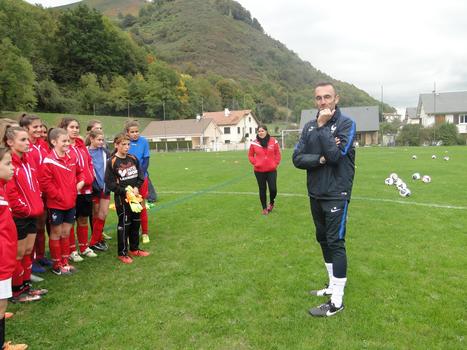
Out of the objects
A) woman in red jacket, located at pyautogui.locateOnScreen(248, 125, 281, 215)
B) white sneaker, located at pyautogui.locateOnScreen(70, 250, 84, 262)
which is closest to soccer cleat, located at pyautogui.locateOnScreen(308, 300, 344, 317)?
white sneaker, located at pyautogui.locateOnScreen(70, 250, 84, 262)

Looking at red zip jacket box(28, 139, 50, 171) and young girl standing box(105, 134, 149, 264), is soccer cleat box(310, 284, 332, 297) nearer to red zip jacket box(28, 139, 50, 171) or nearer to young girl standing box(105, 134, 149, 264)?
young girl standing box(105, 134, 149, 264)

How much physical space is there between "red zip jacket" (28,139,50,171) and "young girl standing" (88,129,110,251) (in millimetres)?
1156

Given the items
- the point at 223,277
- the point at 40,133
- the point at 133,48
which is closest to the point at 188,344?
the point at 223,277

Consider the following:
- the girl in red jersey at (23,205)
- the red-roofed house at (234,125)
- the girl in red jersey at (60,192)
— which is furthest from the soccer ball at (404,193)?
the red-roofed house at (234,125)

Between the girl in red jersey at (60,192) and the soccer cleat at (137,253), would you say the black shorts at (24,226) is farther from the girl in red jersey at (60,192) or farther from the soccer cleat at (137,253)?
the soccer cleat at (137,253)

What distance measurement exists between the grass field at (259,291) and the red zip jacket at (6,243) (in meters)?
0.85

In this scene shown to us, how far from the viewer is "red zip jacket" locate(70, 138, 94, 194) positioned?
19.4 feet

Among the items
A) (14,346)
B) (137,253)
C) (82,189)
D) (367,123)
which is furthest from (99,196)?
(367,123)

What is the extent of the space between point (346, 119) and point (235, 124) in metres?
75.0

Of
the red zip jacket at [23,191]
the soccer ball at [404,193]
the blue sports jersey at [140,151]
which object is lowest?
the soccer ball at [404,193]

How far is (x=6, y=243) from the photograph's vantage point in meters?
3.32

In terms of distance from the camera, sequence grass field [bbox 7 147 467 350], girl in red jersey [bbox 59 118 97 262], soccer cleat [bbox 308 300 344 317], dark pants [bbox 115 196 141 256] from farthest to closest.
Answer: dark pants [bbox 115 196 141 256] < girl in red jersey [bbox 59 118 97 262] < soccer cleat [bbox 308 300 344 317] < grass field [bbox 7 147 467 350]

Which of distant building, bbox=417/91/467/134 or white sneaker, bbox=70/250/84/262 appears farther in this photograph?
distant building, bbox=417/91/467/134

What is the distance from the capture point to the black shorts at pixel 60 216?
5.34 m
